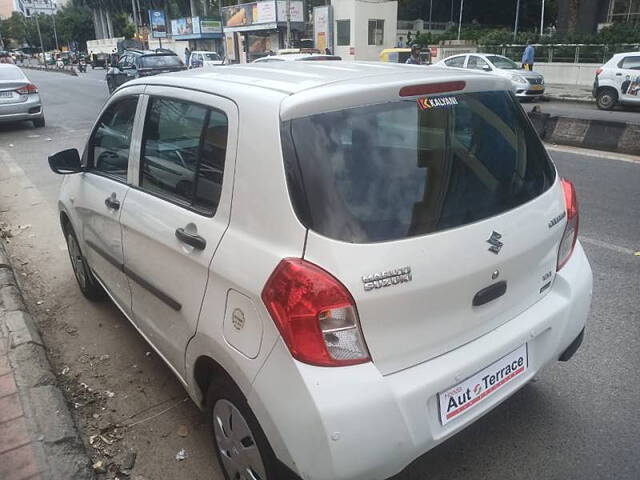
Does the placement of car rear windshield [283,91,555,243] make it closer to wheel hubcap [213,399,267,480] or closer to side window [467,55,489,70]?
Answer: wheel hubcap [213,399,267,480]

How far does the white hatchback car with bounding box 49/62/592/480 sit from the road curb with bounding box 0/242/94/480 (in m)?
0.62

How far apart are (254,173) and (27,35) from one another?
134742 millimetres

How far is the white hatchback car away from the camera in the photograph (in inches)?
71.3

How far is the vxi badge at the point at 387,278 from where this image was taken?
1.80 meters

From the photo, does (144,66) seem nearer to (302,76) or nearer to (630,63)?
(630,63)

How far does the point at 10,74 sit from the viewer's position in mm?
13758

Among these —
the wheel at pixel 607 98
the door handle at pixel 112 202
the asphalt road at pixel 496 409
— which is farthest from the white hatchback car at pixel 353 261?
the wheel at pixel 607 98

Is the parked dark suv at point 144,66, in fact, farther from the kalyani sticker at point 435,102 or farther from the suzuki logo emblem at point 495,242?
the suzuki logo emblem at point 495,242

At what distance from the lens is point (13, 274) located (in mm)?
4738

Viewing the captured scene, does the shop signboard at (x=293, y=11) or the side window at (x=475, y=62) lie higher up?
the shop signboard at (x=293, y=11)

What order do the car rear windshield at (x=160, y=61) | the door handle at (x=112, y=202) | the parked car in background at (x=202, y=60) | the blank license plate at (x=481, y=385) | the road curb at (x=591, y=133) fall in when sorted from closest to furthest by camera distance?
the blank license plate at (x=481, y=385) < the door handle at (x=112, y=202) < the road curb at (x=591, y=133) < the car rear windshield at (x=160, y=61) < the parked car in background at (x=202, y=60)

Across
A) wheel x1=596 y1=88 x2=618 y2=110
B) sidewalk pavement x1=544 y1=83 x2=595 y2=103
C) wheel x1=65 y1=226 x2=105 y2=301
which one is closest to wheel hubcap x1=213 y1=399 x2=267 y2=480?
wheel x1=65 y1=226 x2=105 y2=301

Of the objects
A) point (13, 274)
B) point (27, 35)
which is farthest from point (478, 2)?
point (27, 35)

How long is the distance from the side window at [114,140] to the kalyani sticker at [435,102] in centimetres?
164
